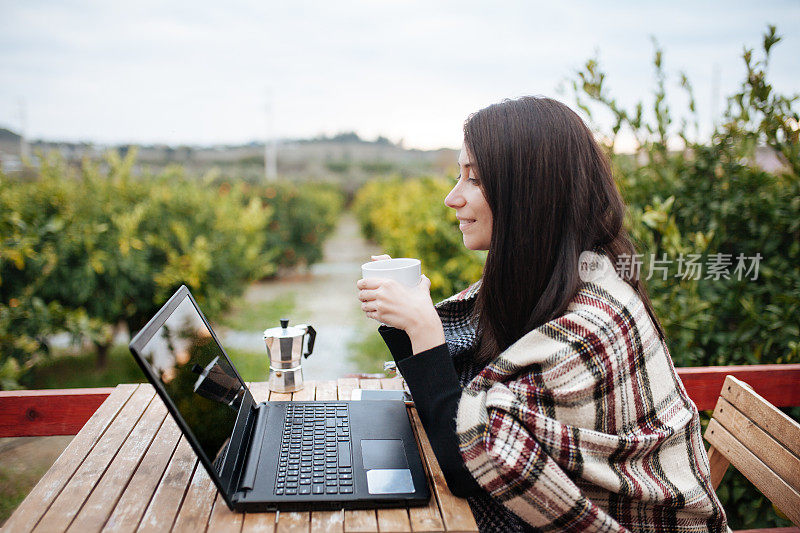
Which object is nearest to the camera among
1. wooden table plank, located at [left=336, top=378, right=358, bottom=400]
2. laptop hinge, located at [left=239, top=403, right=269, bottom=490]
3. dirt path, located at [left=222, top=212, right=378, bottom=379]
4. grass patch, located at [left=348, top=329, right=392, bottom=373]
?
laptop hinge, located at [left=239, top=403, right=269, bottom=490]

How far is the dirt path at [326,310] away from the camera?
5.32 meters

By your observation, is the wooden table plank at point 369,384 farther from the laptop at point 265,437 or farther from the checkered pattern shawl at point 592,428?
the checkered pattern shawl at point 592,428

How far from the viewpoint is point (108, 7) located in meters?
5.07

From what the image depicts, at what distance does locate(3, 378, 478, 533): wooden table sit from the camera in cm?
100

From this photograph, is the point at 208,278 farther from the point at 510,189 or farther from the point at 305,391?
the point at 510,189

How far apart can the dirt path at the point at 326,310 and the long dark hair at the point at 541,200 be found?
141 inches

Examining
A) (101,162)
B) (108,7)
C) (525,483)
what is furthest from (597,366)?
(108,7)

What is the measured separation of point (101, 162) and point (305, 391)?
4266 millimetres

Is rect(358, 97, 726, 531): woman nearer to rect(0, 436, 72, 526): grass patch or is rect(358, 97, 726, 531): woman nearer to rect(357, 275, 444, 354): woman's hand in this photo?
rect(357, 275, 444, 354): woman's hand

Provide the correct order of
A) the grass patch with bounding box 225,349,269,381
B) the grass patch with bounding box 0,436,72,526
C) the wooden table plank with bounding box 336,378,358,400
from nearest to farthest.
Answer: the wooden table plank with bounding box 336,378,358,400
the grass patch with bounding box 0,436,72,526
the grass patch with bounding box 225,349,269,381

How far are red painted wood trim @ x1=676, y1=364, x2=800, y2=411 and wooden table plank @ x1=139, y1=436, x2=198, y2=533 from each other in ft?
5.34

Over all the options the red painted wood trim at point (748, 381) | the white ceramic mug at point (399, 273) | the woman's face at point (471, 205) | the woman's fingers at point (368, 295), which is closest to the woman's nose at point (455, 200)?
the woman's face at point (471, 205)

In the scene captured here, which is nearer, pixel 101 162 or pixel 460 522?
pixel 460 522

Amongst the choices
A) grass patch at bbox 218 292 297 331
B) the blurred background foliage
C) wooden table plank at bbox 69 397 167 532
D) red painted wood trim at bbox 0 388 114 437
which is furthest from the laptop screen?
grass patch at bbox 218 292 297 331
